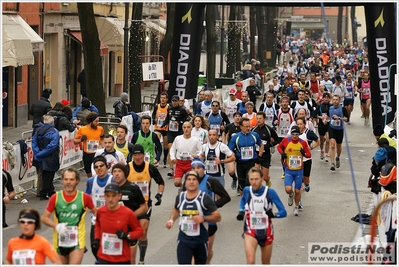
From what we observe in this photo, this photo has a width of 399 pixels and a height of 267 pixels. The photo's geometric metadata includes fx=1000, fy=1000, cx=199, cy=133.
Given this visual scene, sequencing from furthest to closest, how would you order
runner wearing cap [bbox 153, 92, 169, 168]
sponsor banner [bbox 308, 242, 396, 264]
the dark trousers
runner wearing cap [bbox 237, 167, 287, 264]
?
runner wearing cap [bbox 153, 92, 169, 168] → the dark trousers → sponsor banner [bbox 308, 242, 396, 264] → runner wearing cap [bbox 237, 167, 287, 264]

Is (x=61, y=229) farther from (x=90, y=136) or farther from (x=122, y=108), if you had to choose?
(x=122, y=108)

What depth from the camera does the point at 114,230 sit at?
10305mm

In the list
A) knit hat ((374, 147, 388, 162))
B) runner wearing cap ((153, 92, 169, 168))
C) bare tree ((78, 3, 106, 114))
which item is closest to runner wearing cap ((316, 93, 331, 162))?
runner wearing cap ((153, 92, 169, 168))

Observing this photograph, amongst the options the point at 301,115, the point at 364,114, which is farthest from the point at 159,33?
the point at 301,115

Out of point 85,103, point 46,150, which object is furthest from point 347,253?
point 85,103

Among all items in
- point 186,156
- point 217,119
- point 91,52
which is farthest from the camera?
point 91,52

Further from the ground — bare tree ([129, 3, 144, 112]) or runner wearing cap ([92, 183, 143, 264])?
bare tree ([129, 3, 144, 112])

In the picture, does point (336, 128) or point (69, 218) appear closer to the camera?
point (69, 218)

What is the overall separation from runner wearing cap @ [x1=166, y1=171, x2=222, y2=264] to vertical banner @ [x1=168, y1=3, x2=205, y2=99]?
711cm

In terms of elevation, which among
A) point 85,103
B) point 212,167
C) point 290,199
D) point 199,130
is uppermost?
point 85,103

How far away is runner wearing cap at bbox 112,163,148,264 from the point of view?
37.4 feet

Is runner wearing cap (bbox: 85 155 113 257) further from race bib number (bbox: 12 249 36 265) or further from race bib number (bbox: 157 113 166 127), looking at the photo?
race bib number (bbox: 157 113 166 127)

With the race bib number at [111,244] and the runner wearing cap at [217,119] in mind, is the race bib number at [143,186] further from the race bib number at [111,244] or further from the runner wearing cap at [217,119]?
the runner wearing cap at [217,119]

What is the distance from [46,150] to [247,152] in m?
3.52
